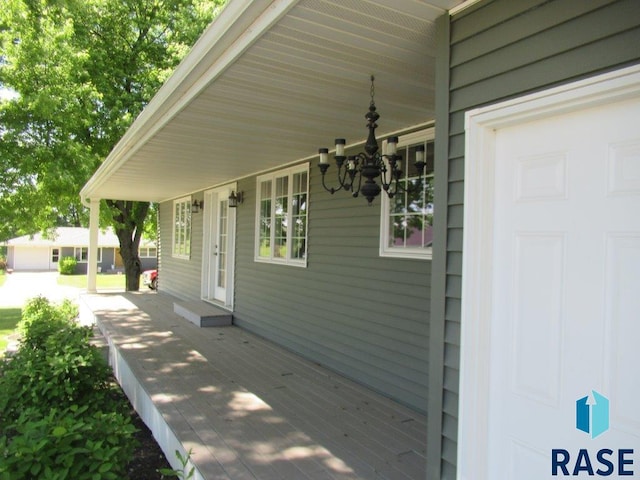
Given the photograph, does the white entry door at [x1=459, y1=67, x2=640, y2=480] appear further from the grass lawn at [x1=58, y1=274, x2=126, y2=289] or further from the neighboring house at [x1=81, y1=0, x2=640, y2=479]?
the grass lawn at [x1=58, y1=274, x2=126, y2=289]

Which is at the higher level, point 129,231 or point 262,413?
point 129,231

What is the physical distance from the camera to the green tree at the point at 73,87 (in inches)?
341

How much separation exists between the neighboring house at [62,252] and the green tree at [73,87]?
67.7 ft

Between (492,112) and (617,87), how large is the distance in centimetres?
45

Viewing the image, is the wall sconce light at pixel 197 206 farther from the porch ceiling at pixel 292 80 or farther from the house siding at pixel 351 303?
the porch ceiling at pixel 292 80

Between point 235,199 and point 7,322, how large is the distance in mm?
6795

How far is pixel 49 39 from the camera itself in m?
9.13

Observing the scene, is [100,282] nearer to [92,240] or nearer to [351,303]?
[92,240]

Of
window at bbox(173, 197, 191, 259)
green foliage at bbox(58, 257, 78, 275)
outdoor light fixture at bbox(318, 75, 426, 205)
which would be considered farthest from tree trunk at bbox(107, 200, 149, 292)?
green foliage at bbox(58, 257, 78, 275)

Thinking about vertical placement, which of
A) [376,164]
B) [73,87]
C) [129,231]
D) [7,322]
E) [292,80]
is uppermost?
[73,87]

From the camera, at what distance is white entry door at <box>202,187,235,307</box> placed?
7547 mm

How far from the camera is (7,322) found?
33.0 feet

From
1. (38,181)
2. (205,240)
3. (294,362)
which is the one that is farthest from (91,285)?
(294,362)

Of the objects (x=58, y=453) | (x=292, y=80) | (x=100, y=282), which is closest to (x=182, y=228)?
(x=292, y=80)
